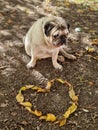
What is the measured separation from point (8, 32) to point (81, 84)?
2250mm

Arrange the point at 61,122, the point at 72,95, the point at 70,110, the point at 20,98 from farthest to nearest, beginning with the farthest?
the point at 72,95 < the point at 20,98 < the point at 70,110 < the point at 61,122

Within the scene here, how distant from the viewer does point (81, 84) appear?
18.0 ft

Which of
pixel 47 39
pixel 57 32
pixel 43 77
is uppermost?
pixel 57 32

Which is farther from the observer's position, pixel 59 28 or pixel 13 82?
pixel 13 82

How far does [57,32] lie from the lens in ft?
16.6

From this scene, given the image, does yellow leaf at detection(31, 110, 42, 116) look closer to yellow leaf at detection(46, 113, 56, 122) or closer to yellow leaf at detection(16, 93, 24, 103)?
yellow leaf at detection(46, 113, 56, 122)

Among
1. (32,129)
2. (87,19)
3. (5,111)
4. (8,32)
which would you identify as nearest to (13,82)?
(5,111)

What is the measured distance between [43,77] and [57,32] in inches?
36.1

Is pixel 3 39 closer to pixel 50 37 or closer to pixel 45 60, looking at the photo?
pixel 45 60

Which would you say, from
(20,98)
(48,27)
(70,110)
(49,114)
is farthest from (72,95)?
(48,27)

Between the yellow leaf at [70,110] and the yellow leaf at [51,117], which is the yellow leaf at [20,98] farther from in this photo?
the yellow leaf at [70,110]

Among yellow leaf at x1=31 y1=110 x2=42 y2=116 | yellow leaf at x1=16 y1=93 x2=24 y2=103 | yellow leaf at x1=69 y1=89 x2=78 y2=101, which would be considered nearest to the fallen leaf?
yellow leaf at x1=31 y1=110 x2=42 y2=116

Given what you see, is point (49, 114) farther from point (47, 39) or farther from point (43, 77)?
point (47, 39)

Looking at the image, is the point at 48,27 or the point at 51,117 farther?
the point at 48,27
